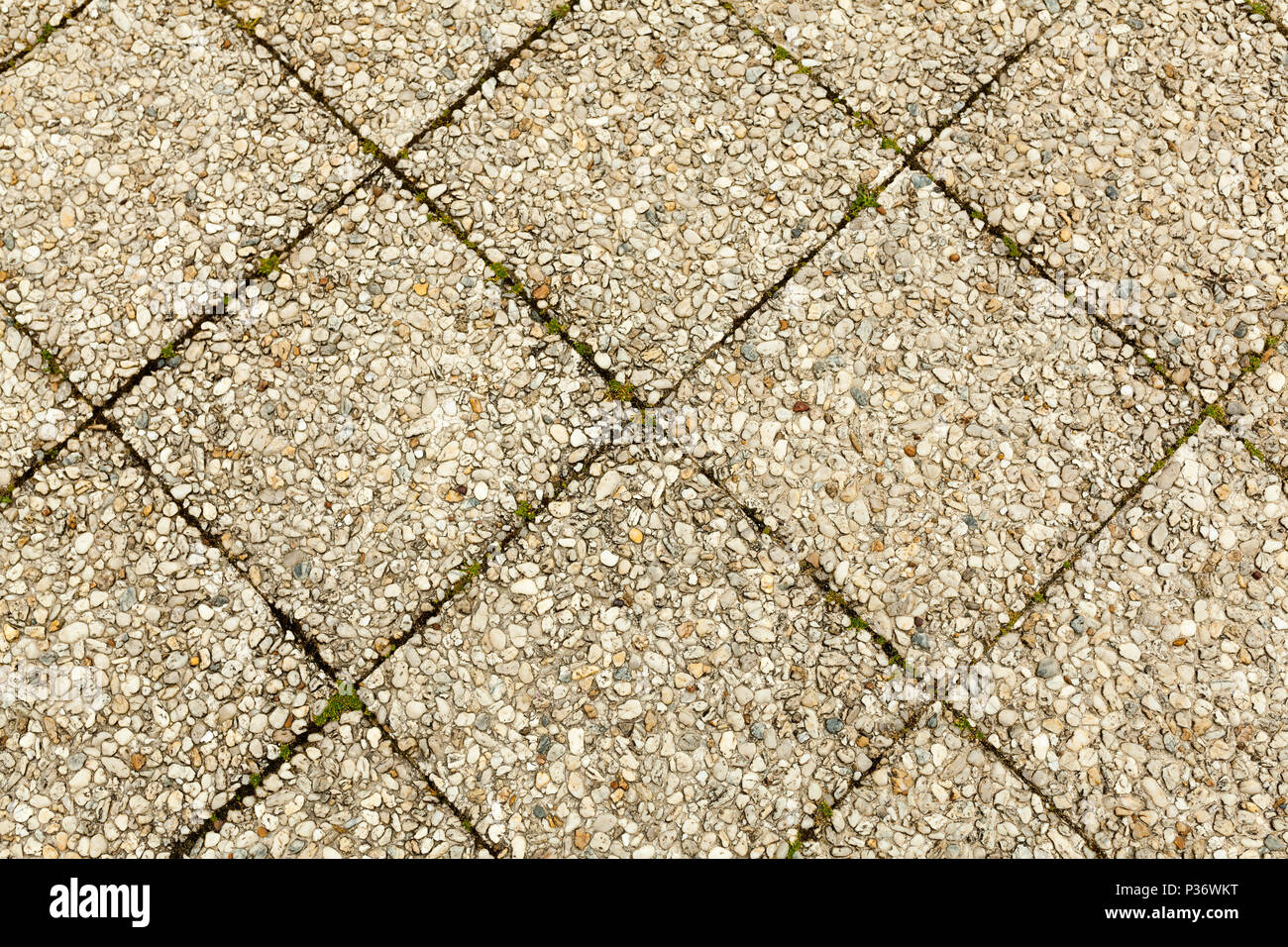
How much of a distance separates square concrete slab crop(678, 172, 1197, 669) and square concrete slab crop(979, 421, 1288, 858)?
161mm

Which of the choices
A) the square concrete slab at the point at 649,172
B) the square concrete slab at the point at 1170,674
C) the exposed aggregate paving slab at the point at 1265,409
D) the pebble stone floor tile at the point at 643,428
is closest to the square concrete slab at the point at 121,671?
the pebble stone floor tile at the point at 643,428

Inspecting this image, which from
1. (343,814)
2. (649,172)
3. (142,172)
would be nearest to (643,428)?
(649,172)

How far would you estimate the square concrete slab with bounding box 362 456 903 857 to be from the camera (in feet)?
11.2

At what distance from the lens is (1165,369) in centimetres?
380

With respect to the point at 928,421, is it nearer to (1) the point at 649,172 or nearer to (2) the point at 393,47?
(1) the point at 649,172

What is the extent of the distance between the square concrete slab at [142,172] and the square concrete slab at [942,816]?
313cm

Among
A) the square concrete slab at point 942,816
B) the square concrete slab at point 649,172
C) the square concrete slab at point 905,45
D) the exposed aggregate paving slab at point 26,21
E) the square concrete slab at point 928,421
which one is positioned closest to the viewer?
the square concrete slab at point 942,816

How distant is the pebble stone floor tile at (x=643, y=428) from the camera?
136 inches

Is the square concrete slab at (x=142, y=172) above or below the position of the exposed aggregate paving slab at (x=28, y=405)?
above

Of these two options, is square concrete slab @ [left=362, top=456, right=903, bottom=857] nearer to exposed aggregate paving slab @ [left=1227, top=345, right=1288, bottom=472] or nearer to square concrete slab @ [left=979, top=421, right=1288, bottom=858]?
square concrete slab @ [left=979, top=421, right=1288, bottom=858]

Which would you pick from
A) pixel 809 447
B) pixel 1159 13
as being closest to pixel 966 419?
pixel 809 447

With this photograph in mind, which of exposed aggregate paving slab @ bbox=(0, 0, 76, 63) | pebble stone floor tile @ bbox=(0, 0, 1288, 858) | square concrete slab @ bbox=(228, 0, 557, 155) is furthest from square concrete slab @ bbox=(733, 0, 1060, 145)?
exposed aggregate paving slab @ bbox=(0, 0, 76, 63)

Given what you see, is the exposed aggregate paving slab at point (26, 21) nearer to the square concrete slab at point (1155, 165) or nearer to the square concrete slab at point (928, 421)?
the square concrete slab at point (928, 421)

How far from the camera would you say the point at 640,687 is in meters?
3.51
